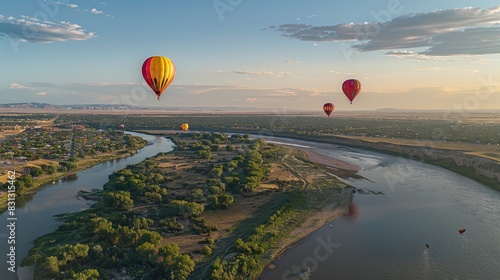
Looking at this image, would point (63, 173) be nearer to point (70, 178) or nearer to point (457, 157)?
point (70, 178)

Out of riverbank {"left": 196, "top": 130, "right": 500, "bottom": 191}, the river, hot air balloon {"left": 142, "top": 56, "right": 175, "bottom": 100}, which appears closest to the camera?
the river

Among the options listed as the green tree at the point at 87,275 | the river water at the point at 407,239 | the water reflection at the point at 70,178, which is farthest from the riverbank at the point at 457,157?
the water reflection at the point at 70,178

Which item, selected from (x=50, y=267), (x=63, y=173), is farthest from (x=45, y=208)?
(x=63, y=173)

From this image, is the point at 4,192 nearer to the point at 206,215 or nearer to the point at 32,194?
the point at 32,194

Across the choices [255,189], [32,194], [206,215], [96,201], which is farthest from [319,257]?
Answer: [32,194]

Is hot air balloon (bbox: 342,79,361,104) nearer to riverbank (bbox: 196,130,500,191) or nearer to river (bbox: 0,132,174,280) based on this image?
riverbank (bbox: 196,130,500,191)

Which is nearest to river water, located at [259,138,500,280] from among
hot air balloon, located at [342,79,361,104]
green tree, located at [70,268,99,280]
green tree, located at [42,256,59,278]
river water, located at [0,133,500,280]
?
river water, located at [0,133,500,280]

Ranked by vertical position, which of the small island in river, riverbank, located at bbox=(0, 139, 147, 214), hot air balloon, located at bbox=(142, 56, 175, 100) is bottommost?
riverbank, located at bbox=(0, 139, 147, 214)
